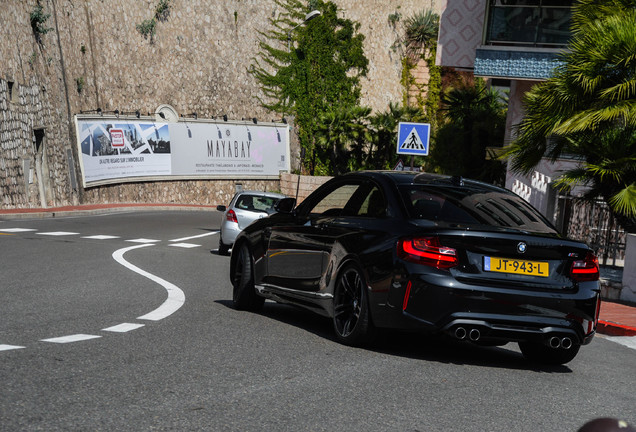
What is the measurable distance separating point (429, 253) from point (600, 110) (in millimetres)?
9838

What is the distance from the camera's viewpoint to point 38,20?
35.8 meters

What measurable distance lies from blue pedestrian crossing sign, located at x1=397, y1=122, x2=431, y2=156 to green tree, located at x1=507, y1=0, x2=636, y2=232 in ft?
17.2

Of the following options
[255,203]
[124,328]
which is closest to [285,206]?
[124,328]

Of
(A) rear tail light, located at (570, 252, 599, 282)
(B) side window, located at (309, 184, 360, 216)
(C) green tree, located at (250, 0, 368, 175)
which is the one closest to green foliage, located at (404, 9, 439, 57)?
(C) green tree, located at (250, 0, 368, 175)

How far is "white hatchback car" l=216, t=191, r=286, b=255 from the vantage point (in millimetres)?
19703

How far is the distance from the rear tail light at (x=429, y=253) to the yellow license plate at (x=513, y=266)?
27 centimetres

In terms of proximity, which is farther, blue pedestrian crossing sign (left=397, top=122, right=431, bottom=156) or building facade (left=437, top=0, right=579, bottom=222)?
building facade (left=437, top=0, right=579, bottom=222)

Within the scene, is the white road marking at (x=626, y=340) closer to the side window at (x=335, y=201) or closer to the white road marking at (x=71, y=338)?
the side window at (x=335, y=201)

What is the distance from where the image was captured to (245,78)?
53594mm

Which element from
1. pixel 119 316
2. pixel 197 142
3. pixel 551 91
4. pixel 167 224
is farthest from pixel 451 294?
pixel 197 142

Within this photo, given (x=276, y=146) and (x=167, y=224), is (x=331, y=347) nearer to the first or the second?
(x=167, y=224)

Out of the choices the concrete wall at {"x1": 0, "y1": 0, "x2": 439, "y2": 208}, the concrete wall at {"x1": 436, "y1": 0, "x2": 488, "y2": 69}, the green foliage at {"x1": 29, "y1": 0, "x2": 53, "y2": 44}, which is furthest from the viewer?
the green foliage at {"x1": 29, "y1": 0, "x2": 53, "y2": 44}

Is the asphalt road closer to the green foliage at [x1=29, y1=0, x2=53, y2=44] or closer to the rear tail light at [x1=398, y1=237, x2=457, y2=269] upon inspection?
the rear tail light at [x1=398, y1=237, x2=457, y2=269]

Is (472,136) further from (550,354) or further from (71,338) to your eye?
(71,338)
